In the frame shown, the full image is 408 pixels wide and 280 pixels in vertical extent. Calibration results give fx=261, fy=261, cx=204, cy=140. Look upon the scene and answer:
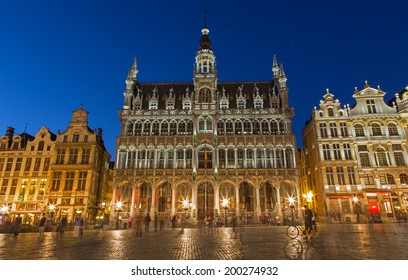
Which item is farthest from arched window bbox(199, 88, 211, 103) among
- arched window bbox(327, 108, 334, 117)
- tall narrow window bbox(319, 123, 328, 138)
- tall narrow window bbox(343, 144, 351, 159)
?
tall narrow window bbox(343, 144, 351, 159)

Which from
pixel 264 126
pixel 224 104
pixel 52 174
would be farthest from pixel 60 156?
pixel 264 126

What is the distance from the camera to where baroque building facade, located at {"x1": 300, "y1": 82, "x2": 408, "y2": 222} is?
36.8 meters

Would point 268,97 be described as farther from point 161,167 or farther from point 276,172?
point 161,167

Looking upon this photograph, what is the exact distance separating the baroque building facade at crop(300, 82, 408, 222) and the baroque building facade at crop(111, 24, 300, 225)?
185 inches

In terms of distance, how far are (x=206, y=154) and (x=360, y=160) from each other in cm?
2309

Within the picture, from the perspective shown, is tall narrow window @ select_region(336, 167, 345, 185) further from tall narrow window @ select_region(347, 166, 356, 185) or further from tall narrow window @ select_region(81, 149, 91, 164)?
tall narrow window @ select_region(81, 149, 91, 164)

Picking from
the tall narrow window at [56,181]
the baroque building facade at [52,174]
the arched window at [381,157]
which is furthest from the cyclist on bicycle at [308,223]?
the tall narrow window at [56,181]

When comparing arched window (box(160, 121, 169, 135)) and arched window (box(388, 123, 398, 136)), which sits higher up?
arched window (box(160, 121, 169, 135))

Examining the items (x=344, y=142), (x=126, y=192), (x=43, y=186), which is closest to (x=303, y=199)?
(x=344, y=142)

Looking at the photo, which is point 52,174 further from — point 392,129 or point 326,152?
point 392,129

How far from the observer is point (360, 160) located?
128ft

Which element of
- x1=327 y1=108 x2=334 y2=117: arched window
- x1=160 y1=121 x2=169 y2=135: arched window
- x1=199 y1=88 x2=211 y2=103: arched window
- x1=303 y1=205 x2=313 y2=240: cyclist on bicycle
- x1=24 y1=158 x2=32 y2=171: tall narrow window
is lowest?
x1=303 y1=205 x2=313 y2=240: cyclist on bicycle

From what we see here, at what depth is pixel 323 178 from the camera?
38688mm

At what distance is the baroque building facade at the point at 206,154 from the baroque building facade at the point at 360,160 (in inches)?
185
